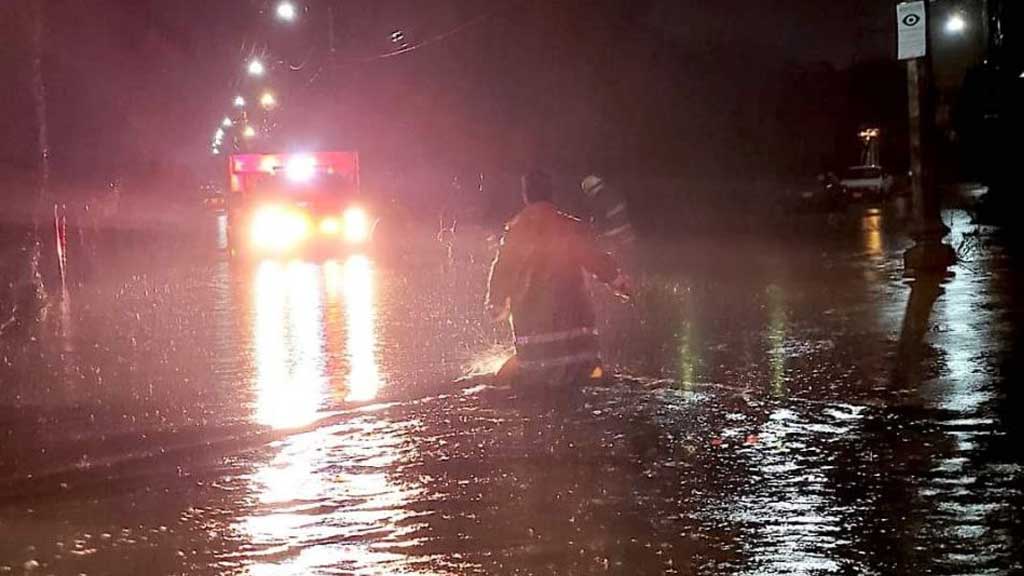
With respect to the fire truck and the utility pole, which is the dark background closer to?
the fire truck

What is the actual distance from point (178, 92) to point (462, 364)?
27.0m

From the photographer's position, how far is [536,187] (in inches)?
351

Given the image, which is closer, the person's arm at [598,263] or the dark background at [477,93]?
the person's arm at [598,263]

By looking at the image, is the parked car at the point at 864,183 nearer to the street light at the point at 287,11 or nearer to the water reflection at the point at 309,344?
the street light at the point at 287,11

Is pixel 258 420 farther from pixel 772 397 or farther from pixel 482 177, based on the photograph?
pixel 482 177

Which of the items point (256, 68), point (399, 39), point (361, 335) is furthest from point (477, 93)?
point (361, 335)

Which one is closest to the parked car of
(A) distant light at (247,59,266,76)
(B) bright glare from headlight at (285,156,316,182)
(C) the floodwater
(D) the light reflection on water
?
(A) distant light at (247,59,266,76)

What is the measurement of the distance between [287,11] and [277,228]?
18.2 m

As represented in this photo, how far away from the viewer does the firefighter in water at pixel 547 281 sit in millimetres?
8805

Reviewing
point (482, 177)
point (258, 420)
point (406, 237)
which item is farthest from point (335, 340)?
point (482, 177)

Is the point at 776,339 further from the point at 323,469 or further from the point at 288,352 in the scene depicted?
the point at 323,469

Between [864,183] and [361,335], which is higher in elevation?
[864,183]

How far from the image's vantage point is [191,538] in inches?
251

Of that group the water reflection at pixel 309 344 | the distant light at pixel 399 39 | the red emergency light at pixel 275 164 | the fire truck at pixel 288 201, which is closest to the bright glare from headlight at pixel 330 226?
the fire truck at pixel 288 201
